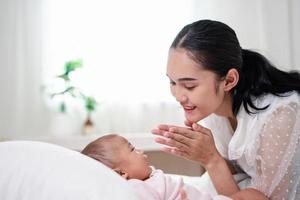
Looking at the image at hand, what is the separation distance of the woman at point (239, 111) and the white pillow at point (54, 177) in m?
0.41

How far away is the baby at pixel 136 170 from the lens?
978 mm

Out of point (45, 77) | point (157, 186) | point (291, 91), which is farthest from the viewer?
point (45, 77)

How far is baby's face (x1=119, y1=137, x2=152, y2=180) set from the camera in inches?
41.8

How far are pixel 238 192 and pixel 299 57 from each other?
1576 millimetres

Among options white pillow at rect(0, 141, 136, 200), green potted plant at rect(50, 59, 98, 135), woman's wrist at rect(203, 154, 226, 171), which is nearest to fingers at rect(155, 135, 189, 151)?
woman's wrist at rect(203, 154, 226, 171)

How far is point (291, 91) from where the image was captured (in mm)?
1286

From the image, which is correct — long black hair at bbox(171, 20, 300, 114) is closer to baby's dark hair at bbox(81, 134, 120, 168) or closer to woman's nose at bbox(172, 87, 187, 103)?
woman's nose at bbox(172, 87, 187, 103)

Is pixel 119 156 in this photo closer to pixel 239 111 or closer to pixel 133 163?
pixel 133 163

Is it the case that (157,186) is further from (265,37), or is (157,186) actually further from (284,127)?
(265,37)

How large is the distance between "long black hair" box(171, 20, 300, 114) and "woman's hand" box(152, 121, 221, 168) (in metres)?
0.19

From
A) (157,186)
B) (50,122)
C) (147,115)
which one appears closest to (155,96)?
(147,115)

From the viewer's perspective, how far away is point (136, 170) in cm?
107

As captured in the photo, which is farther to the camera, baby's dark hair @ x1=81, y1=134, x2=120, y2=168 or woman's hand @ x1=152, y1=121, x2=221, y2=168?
woman's hand @ x1=152, y1=121, x2=221, y2=168

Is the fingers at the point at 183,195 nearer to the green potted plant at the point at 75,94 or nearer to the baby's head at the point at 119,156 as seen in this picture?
the baby's head at the point at 119,156
